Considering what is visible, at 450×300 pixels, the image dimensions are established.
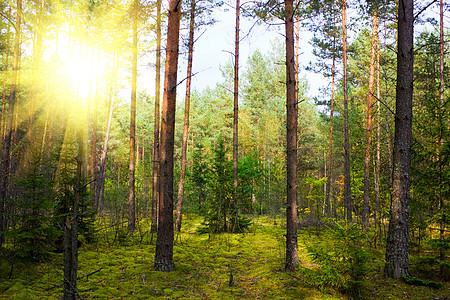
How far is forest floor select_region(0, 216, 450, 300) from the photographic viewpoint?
5.05 m

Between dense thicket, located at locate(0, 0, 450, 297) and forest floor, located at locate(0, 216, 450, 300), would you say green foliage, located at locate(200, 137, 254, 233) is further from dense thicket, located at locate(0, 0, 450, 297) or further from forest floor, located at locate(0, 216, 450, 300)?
forest floor, located at locate(0, 216, 450, 300)

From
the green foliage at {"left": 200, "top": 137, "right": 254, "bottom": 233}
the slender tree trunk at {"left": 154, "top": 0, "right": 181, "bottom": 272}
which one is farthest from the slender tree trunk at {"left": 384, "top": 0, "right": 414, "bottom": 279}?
the green foliage at {"left": 200, "top": 137, "right": 254, "bottom": 233}

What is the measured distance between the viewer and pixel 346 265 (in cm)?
478

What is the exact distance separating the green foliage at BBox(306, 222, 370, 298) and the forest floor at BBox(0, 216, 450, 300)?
Result: 0.17 metres

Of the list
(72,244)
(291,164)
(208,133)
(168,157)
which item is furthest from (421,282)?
(208,133)

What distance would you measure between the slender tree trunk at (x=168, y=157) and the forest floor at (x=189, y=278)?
47 cm

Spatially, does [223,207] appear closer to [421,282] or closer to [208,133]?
[421,282]

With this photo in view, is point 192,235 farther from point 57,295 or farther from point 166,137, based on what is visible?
point 57,295

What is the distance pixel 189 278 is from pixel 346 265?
11.0ft

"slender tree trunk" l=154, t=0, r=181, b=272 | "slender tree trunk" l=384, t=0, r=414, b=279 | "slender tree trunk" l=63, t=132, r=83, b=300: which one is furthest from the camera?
"slender tree trunk" l=154, t=0, r=181, b=272

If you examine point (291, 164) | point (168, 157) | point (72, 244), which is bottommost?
point (72, 244)

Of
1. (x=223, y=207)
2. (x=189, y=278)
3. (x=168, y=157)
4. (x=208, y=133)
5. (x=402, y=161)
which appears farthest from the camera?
(x=208, y=133)

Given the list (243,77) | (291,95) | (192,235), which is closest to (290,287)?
(291,95)

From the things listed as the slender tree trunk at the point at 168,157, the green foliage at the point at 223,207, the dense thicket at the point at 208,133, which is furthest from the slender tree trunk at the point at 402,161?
the green foliage at the point at 223,207
